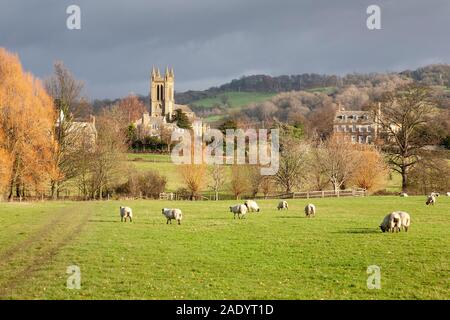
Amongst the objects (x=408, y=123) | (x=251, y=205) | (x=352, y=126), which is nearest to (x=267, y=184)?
(x=408, y=123)

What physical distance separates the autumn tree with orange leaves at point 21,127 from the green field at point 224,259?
24.1 meters

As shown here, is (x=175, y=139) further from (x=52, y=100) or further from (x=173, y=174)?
(x=52, y=100)

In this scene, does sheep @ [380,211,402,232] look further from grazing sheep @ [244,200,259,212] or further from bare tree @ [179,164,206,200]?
bare tree @ [179,164,206,200]

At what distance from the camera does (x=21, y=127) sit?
52.6 m

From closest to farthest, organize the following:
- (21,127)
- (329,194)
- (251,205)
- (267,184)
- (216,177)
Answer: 1. (251,205)
2. (21,127)
3. (329,194)
4. (267,184)
5. (216,177)

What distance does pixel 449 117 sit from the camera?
110 metres

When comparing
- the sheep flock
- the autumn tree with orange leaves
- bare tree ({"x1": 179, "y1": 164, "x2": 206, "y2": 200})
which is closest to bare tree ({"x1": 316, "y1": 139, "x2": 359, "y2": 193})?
bare tree ({"x1": 179, "y1": 164, "x2": 206, "y2": 200})

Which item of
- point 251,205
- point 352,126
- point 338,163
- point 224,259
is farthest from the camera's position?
point 352,126

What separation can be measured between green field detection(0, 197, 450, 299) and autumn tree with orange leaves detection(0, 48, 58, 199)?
79.1 ft

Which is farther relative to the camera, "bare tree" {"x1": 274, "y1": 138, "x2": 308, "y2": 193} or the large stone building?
the large stone building

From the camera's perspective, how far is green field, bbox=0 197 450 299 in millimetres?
14203

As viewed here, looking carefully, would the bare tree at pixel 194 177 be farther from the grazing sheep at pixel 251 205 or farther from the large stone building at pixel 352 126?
the large stone building at pixel 352 126

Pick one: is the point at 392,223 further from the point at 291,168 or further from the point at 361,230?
the point at 291,168

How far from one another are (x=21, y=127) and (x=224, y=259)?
40.9 m
